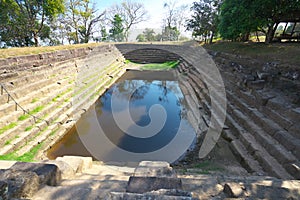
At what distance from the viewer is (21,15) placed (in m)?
16.4

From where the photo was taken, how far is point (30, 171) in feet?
5.98

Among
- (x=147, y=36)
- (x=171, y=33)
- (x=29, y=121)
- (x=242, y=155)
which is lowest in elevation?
(x=242, y=155)

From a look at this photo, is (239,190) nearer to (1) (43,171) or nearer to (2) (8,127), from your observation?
(1) (43,171)

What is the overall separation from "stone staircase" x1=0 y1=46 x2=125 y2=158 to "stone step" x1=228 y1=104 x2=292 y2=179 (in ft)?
17.3

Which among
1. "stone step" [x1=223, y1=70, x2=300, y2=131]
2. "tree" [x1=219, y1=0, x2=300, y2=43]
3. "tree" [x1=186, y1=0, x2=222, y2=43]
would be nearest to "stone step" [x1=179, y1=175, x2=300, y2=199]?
"stone step" [x1=223, y1=70, x2=300, y2=131]

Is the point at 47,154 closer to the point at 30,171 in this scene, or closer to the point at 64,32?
the point at 30,171

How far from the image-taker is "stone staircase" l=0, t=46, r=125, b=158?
176 inches

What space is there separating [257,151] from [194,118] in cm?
311

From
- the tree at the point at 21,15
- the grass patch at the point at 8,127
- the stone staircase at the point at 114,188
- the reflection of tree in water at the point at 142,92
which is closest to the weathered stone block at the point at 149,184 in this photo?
the stone staircase at the point at 114,188

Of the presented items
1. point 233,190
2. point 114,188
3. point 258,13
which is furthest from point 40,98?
point 258,13

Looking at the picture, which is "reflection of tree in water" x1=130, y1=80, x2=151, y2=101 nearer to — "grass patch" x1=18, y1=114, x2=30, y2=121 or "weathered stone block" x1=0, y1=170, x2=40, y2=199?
"grass patch" x1=18, y1=114, x2=30, y2=121

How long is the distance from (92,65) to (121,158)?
9.24 metres

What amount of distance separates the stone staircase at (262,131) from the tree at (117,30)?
108ft

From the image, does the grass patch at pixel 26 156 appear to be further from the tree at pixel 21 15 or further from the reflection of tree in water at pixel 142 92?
the tree at pixel 21 15
